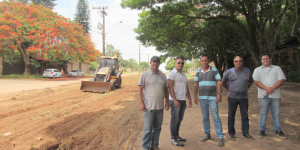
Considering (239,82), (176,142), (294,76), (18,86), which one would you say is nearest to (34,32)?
(18,86)

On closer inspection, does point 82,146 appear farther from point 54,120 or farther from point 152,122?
point 54,120

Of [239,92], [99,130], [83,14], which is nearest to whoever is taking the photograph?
[239,92]

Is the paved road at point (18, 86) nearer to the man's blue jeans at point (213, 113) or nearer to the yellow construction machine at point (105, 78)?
the yellow construction machine at point (105, 78)

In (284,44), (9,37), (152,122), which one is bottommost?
(152,122)

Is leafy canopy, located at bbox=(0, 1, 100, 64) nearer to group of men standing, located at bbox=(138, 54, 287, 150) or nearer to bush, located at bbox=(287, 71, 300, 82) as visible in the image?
group of men standing, located at bbox=(138, 54, 287, 150)

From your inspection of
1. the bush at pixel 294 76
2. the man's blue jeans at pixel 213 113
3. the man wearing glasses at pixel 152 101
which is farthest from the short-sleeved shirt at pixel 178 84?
the bush at pixel 294 76

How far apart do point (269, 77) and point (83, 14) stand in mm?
49734

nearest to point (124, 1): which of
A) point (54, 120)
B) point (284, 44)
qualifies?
point (54, 120)

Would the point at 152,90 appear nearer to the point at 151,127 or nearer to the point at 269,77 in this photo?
the point at 151,127

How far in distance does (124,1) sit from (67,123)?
847 centimetres

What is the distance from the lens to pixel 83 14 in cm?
4675

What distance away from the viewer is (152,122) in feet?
10.8

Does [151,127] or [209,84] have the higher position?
[209,84]

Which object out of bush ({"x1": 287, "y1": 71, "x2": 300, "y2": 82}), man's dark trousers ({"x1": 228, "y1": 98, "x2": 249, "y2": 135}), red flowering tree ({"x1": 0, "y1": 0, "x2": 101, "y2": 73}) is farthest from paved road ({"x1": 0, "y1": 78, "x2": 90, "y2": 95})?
bush ({"x1": 287, "y1": 71, "x2": 300, "y2": 82})
